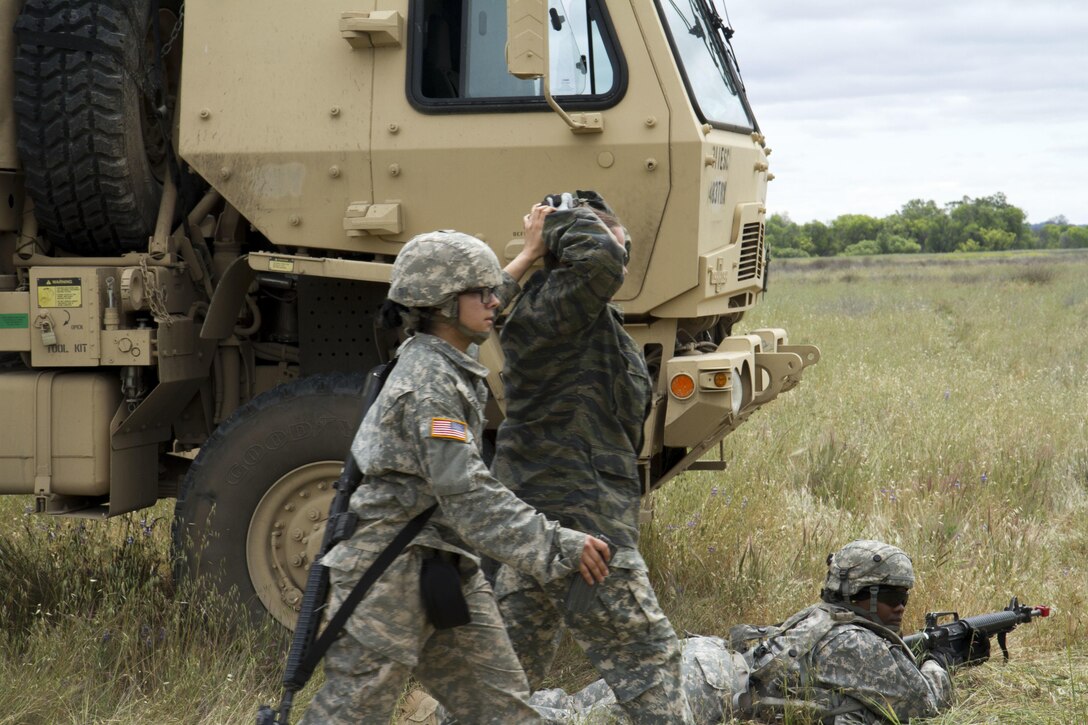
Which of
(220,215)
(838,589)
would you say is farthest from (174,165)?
(838,589)

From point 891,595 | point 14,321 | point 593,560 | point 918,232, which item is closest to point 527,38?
point 593,560

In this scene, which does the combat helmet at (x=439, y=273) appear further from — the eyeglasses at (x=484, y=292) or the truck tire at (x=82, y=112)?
the truck tire at (x=82, y=112)

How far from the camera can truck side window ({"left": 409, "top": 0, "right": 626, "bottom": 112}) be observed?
4844 millimetres

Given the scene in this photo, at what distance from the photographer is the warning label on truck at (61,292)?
504 centimetres

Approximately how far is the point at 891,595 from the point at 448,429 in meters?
1.87

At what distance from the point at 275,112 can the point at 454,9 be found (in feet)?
Result: 2.66

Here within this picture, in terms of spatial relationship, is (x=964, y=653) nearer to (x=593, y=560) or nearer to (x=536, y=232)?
(x=593, y=560)

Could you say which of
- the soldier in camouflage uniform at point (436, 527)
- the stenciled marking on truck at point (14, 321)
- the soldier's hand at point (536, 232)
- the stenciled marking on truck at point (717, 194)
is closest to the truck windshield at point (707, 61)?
the stenciled marking on truck at point (717, 194)

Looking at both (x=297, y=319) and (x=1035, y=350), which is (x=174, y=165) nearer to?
(x=297, y=319)

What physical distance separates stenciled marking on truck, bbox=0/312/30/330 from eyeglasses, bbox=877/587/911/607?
3393 millimetres

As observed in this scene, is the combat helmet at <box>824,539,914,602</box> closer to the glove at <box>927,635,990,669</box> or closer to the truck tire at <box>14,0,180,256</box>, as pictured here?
the glove at <box>927,635,990,669</box>

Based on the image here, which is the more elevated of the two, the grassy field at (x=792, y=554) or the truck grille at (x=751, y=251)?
the truck grille at (x=751, y=251)

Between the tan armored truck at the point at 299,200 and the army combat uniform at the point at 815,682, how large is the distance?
35.6 inches

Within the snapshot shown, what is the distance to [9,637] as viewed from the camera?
5211mm
